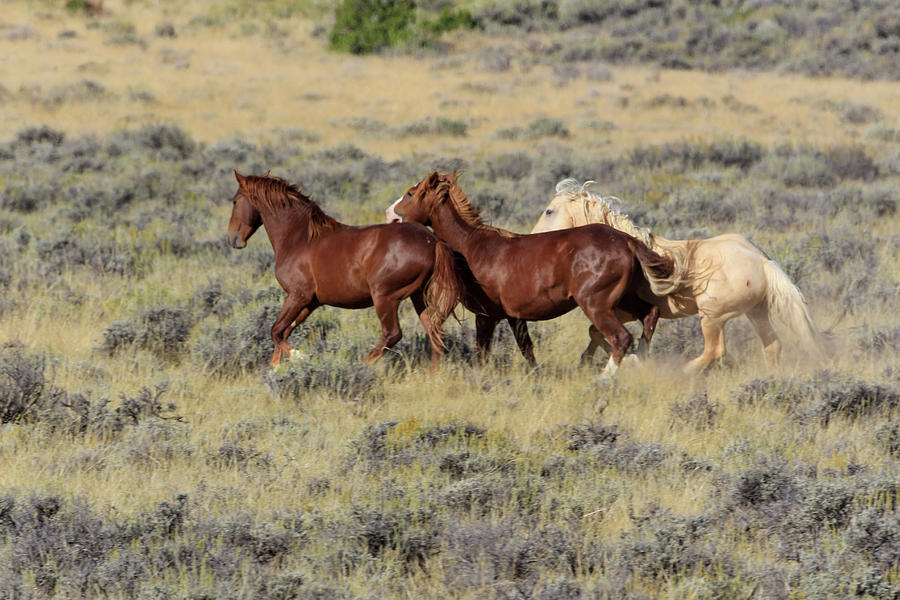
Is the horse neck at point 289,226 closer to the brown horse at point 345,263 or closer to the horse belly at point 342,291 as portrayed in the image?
the brown horse at point 345,263

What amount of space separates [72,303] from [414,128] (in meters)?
13.2

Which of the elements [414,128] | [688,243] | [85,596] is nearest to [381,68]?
[414,128]

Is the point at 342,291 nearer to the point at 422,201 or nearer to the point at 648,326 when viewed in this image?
the point at 422,201

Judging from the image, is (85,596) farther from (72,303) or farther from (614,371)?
(72,303)

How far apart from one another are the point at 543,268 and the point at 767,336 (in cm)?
200

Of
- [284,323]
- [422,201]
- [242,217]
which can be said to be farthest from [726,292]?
[242,217]

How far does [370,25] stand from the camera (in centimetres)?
3284

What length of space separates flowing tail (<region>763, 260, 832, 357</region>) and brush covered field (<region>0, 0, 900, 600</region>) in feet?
1.05

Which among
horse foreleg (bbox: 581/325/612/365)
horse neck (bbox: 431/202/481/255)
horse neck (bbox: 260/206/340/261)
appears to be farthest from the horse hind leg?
horse neck (bbox: 260/206/340/261)

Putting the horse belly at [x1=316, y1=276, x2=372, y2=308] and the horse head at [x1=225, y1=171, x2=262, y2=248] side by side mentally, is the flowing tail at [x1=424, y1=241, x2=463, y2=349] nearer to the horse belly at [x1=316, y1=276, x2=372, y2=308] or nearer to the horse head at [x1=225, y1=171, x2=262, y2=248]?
the horse belly at [x1=316, y1=276, x2=372, y2=308]

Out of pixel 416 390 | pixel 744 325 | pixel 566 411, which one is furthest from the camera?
pixel 744 325

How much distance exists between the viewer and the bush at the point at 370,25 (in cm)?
3234

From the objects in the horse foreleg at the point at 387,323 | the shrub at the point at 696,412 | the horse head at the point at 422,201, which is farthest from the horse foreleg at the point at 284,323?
the shrub at the point at 696,412

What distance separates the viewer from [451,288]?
294 inches
